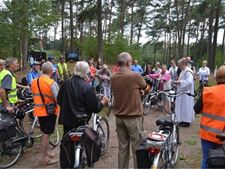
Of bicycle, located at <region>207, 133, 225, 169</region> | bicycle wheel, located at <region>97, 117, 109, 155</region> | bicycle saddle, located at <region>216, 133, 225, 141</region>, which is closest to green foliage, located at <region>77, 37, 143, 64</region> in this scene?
bicycle wheel, located at <region>97, 117, 109, 155</region>

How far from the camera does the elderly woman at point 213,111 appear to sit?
192 inches

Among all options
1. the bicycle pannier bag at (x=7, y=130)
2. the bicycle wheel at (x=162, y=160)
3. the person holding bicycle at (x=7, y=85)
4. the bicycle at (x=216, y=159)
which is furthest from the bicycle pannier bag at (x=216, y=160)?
the person holding bicycle at (x=7, y=85)

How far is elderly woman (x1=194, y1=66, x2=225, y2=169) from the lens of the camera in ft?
16.0

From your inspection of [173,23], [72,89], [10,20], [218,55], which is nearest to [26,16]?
[10,20]

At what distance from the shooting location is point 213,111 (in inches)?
194

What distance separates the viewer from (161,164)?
5.14m

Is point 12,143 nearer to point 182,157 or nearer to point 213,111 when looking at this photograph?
point 182,157

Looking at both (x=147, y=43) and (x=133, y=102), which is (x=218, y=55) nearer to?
(x=147, y=43)

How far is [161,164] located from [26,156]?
10.9ft

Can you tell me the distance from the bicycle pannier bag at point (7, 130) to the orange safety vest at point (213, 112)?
3.45 m

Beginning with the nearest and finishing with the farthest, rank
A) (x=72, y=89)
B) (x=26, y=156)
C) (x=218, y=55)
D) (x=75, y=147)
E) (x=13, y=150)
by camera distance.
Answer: (x=75, y=147) → (x=72, y=89) → (x=13, y=150) → (x=26, y=156) → (x=218, y=55)

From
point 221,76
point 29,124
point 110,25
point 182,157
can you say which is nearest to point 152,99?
point 182,157

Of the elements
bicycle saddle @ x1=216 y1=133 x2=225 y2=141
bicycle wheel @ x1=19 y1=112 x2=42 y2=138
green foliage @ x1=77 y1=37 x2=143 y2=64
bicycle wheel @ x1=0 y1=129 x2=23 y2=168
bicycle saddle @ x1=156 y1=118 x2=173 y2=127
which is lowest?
bicycle wheel @ x1=0 y1=129 x2=23 y2=168

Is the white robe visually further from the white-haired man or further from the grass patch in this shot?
the white-haired man
